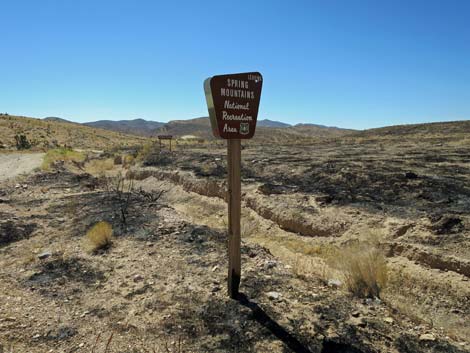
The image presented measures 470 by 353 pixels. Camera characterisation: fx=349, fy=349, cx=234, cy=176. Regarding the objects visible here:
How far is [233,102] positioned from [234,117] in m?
0.17

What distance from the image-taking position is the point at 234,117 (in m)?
4.08

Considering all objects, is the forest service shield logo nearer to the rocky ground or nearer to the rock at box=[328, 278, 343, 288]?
the rocky ground

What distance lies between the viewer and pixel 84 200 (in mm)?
10281

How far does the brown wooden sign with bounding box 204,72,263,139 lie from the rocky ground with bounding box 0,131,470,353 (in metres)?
2.13

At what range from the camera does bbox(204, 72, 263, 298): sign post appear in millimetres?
3939

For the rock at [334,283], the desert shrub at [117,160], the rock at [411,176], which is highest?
the rock at [411,176]

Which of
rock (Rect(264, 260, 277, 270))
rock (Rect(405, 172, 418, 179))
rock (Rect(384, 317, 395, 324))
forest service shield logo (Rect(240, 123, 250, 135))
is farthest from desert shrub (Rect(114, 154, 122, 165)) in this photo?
rock (Rect(384, 317, 395, 324))

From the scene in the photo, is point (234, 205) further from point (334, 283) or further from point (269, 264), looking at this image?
point (334, 283)

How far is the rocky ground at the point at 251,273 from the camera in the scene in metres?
3.67

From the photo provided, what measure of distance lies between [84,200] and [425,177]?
10120 millimetres

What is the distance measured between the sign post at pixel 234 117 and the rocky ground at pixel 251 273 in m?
0.71

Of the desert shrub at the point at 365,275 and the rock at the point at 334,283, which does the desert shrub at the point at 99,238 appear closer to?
the rock at the point at 334,283

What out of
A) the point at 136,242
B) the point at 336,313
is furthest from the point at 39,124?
the point at 336,313

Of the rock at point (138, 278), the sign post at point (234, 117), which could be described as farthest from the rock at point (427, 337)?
the rock at point (138, 278)
